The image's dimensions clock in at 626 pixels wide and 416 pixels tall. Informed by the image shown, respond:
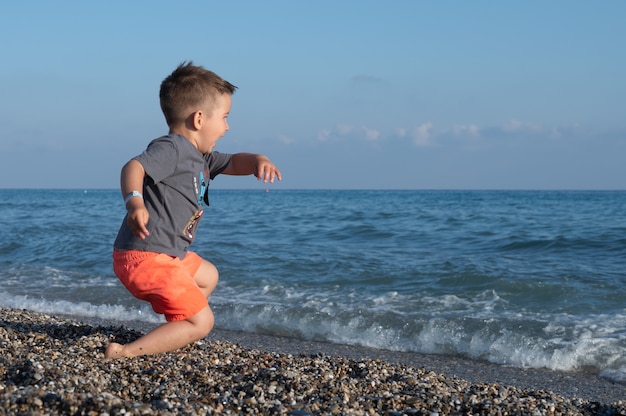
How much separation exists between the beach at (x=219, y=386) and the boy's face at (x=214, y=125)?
49.0 inches

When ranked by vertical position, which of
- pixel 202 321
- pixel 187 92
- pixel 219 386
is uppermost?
pixel 187 92

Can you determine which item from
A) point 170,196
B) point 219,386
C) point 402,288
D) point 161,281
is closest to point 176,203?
point 170,196

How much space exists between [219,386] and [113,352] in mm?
815

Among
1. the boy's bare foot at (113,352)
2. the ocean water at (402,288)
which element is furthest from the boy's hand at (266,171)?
the ocean water at (402,288)

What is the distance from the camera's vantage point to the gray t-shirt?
Result: 3.69 metres

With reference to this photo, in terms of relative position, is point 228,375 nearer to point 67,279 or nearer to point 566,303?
point 566,303

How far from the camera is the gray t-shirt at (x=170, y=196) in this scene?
3688 mm

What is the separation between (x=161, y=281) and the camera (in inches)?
149

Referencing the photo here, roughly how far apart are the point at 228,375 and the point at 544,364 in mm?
2894

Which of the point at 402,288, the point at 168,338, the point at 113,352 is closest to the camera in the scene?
the point at 113,352

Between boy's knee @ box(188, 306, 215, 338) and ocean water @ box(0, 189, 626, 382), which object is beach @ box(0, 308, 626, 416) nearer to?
boy's knee @ box(188, 306, 215, 338)

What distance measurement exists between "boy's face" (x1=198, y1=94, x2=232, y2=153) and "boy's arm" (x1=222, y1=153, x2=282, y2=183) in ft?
0.79

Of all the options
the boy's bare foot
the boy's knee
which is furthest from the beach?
the boy's knee

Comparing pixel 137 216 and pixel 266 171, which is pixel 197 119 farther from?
pixel 137 216
